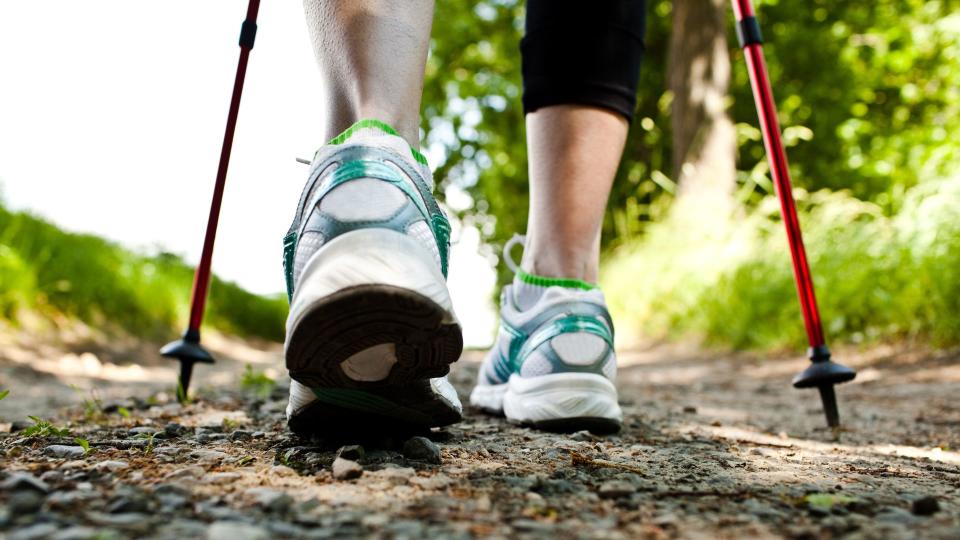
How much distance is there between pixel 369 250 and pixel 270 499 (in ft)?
1.07

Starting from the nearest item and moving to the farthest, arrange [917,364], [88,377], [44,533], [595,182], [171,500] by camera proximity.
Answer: [44,533] < [171,500] < [595,182] < [917,364] < [88,377]

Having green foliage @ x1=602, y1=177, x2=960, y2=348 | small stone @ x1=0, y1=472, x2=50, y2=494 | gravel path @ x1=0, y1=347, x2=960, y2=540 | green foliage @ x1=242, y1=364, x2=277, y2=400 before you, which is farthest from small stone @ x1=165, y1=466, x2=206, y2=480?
green foliage @ x1=602, y1=177, x2=960, y2=348

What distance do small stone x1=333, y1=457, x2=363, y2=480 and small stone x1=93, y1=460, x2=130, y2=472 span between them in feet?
0.94

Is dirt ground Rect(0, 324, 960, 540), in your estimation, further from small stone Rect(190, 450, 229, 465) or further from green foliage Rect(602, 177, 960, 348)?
green foliage Rect(602, 177, 960, 348)

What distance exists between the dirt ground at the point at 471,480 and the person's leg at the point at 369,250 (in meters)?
0.10

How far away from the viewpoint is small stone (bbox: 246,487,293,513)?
83 cm

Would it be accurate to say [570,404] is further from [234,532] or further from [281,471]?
[234,532]

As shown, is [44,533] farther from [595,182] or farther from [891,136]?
[891,136]

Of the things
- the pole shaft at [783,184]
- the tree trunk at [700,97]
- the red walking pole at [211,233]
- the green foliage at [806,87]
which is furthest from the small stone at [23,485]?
the green foliage at [806,87]

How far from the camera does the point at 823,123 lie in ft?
31.4

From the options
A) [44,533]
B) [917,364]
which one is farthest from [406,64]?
[917,364]

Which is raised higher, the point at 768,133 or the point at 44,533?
the point at 768,133

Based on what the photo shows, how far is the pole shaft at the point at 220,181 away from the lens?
2.03 m

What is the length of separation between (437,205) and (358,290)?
0.29 m
